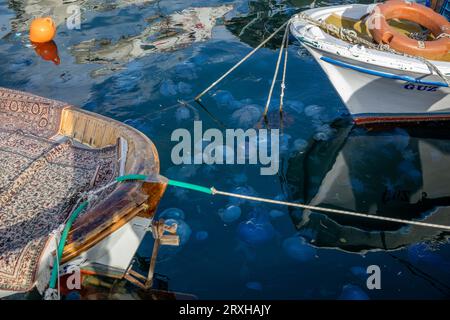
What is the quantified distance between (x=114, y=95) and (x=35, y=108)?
320 centimetres

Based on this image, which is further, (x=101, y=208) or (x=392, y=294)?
(x=392, y=294)

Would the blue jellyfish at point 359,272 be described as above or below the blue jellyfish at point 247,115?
below

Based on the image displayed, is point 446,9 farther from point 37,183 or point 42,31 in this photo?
point 42,31

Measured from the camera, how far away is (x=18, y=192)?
5941mm

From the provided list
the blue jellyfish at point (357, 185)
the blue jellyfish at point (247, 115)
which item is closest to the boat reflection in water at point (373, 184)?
the blue jellyfish at point (357, 185)

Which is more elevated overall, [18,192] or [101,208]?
[101,208]

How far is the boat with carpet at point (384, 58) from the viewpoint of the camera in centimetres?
736

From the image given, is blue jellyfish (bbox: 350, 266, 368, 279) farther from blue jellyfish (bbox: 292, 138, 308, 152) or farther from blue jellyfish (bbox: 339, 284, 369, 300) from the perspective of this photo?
blue jellyfish (bbox: 292, 138, 308, 152)

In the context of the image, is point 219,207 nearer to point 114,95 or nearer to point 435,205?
point 435,205

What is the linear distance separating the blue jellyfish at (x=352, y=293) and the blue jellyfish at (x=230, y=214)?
2033mm

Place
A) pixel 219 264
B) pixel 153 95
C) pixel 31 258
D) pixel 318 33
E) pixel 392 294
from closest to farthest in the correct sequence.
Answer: pixel 31 258 < pixel 392 294 < pixel 219 264 < pixel 318 33 < pixel 153 95

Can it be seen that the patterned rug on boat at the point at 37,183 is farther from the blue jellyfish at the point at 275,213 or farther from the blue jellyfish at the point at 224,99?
the blue jellyfish at the point at 224,99

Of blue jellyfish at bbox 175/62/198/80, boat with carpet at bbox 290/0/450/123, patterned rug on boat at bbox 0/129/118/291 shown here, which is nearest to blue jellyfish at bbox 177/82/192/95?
blue jellyfish at bbox 175/62/198/80

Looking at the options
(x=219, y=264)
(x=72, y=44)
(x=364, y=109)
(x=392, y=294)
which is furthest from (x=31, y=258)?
(x=72, y=44)
